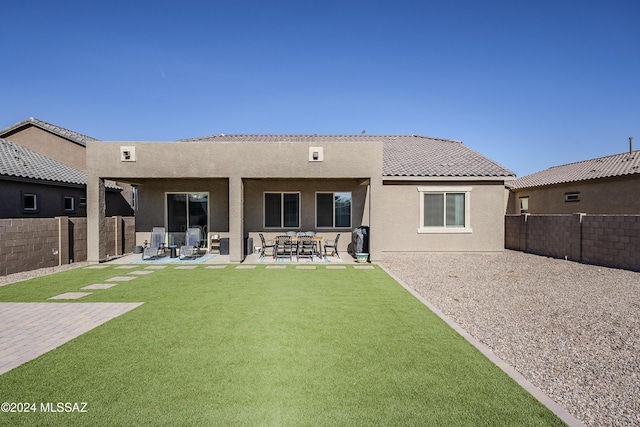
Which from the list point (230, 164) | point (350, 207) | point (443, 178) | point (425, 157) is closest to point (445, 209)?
point (443, 178)

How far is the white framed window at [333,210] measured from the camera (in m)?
14.1

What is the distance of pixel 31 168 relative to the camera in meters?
14.3

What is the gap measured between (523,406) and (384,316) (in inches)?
109

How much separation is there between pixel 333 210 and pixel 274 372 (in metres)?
10.8

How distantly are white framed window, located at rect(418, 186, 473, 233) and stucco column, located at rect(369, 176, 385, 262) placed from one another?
3.22 m

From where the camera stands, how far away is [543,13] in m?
12.2

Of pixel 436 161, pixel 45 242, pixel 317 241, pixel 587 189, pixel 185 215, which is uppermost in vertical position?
pixel 436 161

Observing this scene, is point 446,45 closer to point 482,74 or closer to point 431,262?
point 482,74

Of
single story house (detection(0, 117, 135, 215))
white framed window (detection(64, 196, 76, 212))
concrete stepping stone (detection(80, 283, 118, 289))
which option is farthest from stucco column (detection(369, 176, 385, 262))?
single story house (detection(0, 117, 135, 215))

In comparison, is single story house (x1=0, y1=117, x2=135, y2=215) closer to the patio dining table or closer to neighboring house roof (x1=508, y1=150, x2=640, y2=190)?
the patio dining table

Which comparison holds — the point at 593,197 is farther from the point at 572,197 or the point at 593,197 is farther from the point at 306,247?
the point at 306,247

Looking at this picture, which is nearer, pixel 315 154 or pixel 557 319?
pixel 557 319

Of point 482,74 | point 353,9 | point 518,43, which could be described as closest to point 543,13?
point 518,43

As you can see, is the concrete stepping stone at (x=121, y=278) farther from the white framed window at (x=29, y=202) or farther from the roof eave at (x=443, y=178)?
the roof eave at (x=443, y=178)
